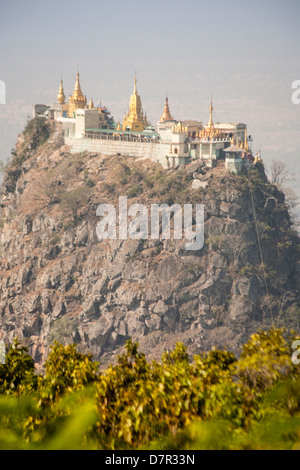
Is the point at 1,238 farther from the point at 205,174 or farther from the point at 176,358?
the point at 176,358

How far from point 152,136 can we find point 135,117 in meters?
3.65

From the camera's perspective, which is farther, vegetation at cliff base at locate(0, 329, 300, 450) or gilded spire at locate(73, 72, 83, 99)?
gilded spire at locate(73, 72, 83, 99)

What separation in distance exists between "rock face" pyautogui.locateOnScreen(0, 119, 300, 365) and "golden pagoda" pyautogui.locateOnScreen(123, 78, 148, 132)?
296cm

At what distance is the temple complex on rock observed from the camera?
35.4m

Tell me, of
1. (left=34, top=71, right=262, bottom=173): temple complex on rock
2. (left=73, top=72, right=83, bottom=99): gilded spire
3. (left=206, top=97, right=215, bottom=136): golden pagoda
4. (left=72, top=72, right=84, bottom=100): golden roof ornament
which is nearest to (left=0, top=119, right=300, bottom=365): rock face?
(left=34, top=71, right=262, bottom=173): temple complex on rock

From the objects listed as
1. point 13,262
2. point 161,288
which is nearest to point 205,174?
point 161,288

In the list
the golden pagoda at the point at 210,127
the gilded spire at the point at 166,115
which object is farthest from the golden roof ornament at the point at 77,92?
the golden pagoda at the point at 210,127

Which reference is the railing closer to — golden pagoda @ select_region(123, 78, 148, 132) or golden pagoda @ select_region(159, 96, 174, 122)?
golden pagoda @ select_region(123, 78, 148, 132)

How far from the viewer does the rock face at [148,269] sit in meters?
33.7

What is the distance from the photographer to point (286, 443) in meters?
7.90

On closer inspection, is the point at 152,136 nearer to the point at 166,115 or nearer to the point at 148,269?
the point at 166,115

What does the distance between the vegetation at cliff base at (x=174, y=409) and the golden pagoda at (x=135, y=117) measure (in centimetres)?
3068

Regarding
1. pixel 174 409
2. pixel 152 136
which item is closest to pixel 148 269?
pixel 152 136

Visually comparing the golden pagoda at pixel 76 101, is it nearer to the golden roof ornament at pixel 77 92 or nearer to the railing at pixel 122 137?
the golden roof ornament at pixel 77 92
